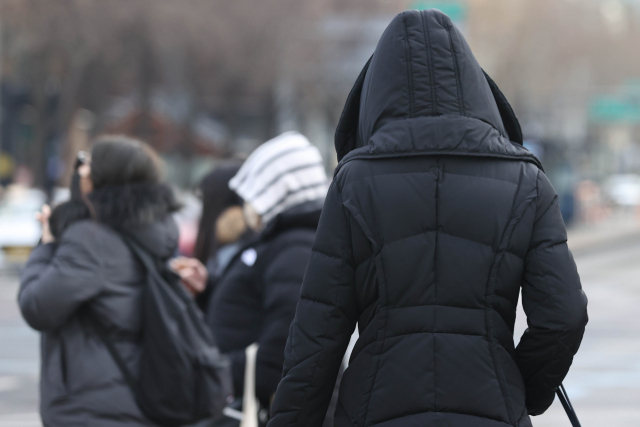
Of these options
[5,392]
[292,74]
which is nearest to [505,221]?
[5,392]

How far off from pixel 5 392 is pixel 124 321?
5.64 m

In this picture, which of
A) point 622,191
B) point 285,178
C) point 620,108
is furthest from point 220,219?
point 622,191

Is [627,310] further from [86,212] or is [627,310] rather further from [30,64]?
[30,64]

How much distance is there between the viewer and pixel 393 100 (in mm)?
2369

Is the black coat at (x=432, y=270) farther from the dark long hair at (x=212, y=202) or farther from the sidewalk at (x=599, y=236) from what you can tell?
the sidewalk at (x=599, y=236)

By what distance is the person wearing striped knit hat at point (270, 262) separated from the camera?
127 inches

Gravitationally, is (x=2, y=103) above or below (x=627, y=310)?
above

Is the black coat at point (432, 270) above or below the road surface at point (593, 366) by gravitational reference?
above

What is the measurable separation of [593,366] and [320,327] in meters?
7.91

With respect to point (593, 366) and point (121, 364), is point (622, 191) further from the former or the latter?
point (121, 364)

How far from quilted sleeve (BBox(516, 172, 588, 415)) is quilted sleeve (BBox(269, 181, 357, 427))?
43 cm

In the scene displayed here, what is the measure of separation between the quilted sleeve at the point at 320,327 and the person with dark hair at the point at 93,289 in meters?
1.00

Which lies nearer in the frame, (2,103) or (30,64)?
(30,64)

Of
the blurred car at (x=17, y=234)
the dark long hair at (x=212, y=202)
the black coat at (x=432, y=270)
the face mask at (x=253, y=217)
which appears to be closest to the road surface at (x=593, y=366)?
the blurred car at (x=17, y=234)
